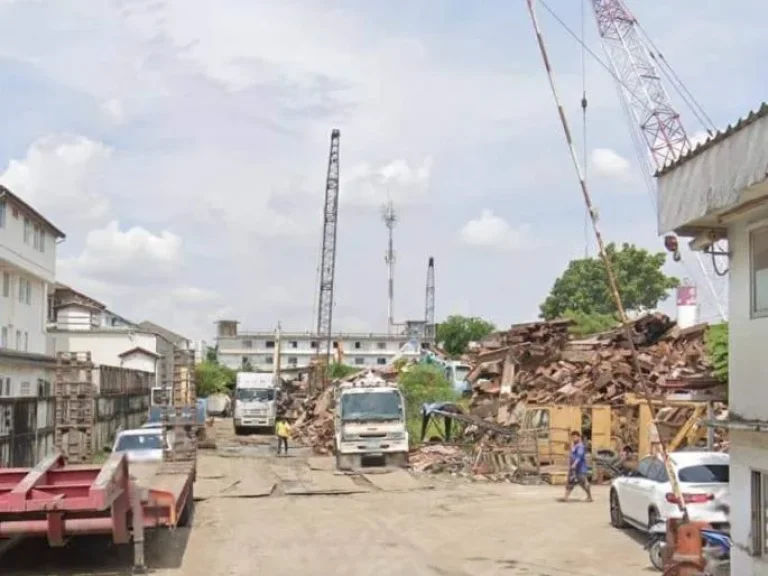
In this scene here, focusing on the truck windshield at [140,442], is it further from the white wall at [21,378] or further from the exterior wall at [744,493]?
the exterior wall at [744,493]

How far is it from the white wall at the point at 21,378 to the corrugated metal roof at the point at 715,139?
89.2ft

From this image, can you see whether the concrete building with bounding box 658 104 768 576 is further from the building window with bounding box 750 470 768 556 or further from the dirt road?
the dirt road

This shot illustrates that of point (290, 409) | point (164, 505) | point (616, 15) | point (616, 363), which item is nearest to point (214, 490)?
point (164, 505)

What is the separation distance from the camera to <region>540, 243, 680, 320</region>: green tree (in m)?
92.4

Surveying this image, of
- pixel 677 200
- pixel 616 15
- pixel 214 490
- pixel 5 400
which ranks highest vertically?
pixel 616 15

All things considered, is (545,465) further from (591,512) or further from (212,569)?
(212,569)

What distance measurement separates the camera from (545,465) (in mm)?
29922

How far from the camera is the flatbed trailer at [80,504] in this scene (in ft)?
43.8

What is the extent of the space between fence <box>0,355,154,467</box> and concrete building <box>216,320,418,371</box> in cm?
10623

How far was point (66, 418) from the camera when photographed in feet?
104

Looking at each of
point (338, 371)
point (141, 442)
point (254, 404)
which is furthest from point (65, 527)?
point (338, 371)

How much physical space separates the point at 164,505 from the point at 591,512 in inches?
423

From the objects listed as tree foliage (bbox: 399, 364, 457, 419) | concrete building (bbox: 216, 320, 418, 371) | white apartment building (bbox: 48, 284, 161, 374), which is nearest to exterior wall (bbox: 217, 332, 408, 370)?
concrete building (bbox: 216, 320, 418, 371)

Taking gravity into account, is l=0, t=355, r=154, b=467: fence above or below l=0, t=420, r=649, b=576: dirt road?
above
